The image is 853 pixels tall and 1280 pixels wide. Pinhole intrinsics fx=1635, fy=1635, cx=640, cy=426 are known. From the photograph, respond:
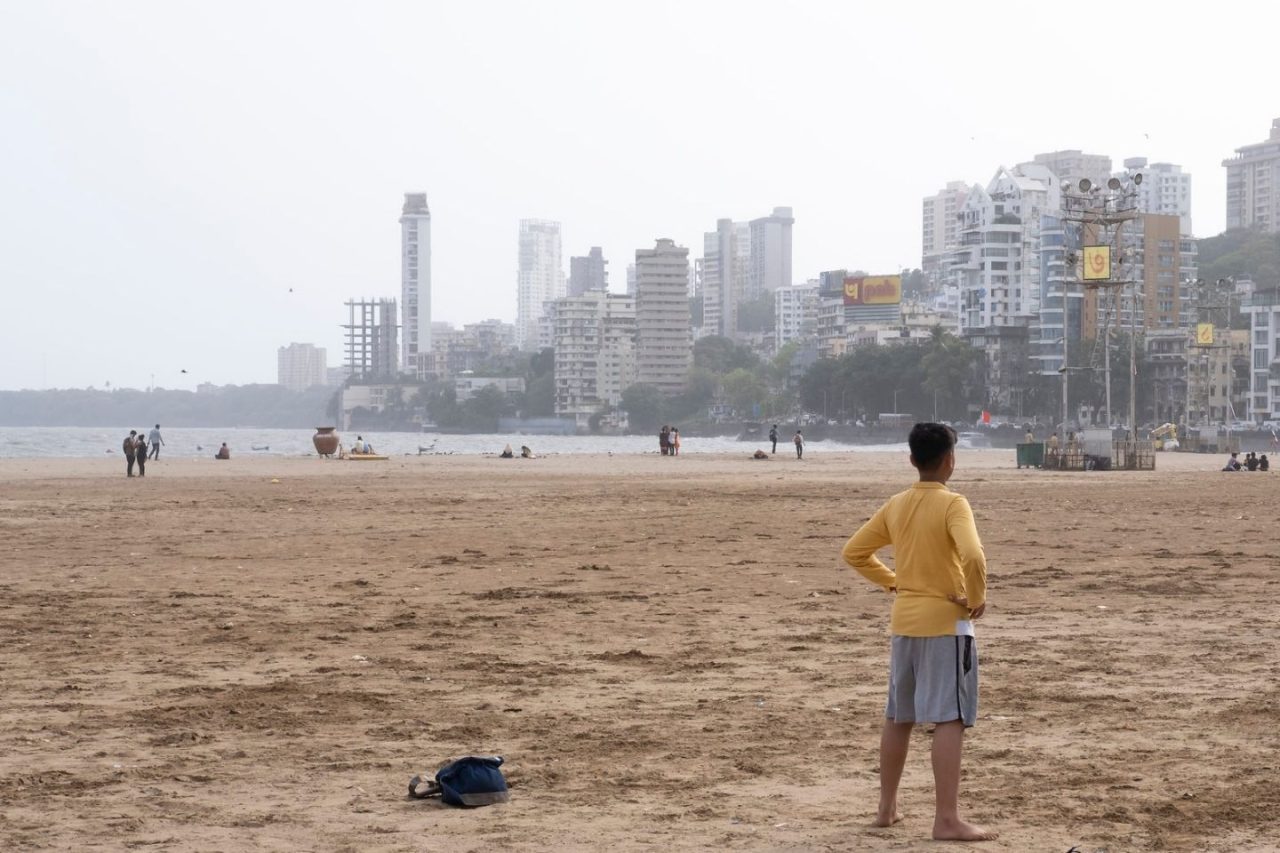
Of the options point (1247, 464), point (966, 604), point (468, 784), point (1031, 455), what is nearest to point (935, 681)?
point (966, 604)

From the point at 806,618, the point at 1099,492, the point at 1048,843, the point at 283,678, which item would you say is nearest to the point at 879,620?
the point at 806,618

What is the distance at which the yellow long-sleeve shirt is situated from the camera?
6.38 meters

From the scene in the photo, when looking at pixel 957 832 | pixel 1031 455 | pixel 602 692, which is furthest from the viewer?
pixel 1031 455

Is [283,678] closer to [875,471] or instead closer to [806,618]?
[806,618]

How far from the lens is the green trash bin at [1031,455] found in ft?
176

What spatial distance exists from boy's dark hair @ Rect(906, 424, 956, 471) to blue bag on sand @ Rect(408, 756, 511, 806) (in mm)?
2277

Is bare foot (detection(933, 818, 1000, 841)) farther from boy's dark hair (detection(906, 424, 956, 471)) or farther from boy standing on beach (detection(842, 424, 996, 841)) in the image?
boy's dark hair (detection(906, 424, 956, 471))

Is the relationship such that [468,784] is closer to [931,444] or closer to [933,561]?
[933,561]

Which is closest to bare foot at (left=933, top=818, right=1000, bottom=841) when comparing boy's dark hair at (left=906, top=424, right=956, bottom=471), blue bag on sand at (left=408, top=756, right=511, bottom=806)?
boy's dark hair at (left=906, top=424, right=956, bottom=471)

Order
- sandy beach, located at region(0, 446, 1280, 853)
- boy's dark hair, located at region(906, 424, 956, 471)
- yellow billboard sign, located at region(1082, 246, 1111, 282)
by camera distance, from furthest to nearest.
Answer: yellow billboard sign, located at region(1082, 246, 1111, 282) → sandy beach, located at region(0, 446, 1280, 853) → boy's dark hair, located at region(906, 424, 956, 471)

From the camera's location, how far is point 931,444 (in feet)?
21.8

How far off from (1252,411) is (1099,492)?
11155 cm

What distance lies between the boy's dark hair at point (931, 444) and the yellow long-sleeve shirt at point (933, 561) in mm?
97

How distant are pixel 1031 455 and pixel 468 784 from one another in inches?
1929
